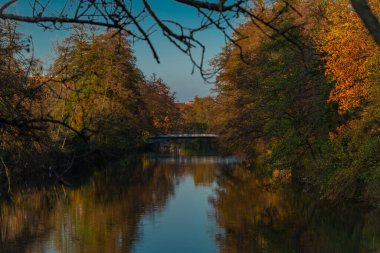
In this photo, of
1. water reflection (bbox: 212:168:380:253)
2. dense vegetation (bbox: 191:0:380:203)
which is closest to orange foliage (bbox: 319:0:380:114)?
dense vegetation (bbox: 191:0:380:203)

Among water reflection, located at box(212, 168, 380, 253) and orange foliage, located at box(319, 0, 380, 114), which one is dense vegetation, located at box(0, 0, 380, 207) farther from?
water reflection, located at box(212, 168, 380, 253)

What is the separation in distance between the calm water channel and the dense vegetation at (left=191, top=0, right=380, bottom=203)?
192 cm

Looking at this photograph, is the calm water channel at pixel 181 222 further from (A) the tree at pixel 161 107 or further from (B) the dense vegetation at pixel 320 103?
(A) the tree at pixel 161 107

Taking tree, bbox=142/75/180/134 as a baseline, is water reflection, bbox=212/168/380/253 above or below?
below

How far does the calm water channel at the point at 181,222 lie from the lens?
2038 cm

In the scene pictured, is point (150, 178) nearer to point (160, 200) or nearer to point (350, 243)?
point (160, 200)

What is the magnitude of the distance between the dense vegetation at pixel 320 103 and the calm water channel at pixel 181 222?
1921mm

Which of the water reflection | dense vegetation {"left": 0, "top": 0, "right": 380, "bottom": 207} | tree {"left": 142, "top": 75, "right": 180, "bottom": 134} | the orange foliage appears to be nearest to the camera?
dense vegetation {"left": 0, "top": 0, "right": 380, "bottom": 207}

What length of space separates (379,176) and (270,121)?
35.1 ft

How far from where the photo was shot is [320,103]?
2812 centimetres

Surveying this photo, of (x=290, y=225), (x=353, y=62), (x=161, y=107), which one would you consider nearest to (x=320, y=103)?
(x=290, y=225)

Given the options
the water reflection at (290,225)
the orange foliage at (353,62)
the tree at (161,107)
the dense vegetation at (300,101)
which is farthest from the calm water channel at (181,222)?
the tree at (161,107)

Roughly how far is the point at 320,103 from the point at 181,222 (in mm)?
8999

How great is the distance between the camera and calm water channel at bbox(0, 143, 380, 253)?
20375mm
